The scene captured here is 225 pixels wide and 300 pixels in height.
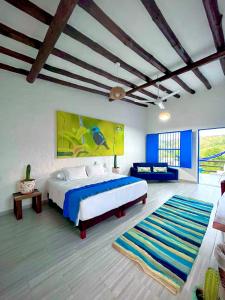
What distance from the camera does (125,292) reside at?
1465mm

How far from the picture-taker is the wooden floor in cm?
146

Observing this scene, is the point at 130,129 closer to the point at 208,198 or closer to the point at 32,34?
the point at 208,198

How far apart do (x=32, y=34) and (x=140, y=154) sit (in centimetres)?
548

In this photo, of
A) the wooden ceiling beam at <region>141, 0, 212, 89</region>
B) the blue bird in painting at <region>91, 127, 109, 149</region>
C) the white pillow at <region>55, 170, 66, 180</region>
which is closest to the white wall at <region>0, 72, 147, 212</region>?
the white pillow at <region>55, 170, 66, 180</region>

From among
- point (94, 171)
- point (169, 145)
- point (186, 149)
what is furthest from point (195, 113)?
point (94, 171)

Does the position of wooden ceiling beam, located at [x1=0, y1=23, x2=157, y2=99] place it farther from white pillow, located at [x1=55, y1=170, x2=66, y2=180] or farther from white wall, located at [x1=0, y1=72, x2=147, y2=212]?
white pillow, located at [x1=55, y1=170, x2=66, y2=180]

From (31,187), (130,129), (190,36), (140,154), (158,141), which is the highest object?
(190,36)

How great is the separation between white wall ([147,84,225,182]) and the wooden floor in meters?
3.80

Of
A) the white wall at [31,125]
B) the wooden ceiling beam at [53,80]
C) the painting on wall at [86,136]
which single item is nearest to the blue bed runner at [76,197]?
the white wall at [31,125]

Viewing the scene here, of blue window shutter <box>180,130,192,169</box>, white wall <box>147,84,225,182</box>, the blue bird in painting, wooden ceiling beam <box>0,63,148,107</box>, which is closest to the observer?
wooden ceiling beam <box>0,63,148,107</box>

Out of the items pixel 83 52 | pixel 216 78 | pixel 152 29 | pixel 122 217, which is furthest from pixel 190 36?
pixel 122 217

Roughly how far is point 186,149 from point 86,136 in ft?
12.9

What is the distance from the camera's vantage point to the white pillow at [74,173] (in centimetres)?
351

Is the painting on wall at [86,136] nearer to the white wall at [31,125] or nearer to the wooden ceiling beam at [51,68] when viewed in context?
the white wall at [31,125]
